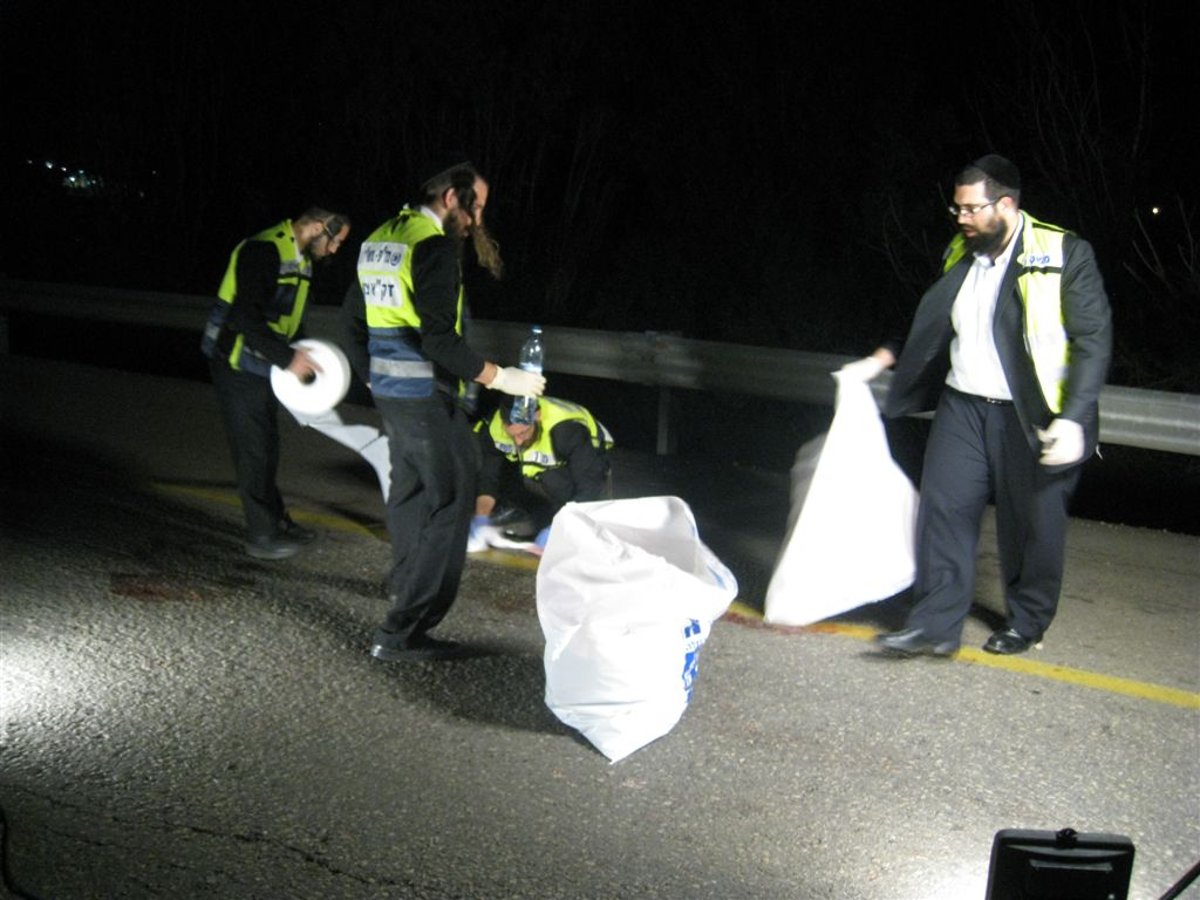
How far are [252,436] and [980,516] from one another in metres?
3.00

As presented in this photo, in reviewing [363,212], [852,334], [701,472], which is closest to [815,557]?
[701,472]

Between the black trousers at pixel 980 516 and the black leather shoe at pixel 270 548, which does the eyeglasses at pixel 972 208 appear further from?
the black leather shoe at pixel 270 548

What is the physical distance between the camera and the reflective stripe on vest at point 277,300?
20.0 ft

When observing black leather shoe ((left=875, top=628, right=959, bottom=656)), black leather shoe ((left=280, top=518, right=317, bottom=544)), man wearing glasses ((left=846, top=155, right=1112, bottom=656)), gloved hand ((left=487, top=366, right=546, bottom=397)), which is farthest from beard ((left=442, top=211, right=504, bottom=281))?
black leather shoe ((left=280, top=518, right=317, bottom=544))

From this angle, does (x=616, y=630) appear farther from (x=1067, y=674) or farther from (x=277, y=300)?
(x=277, y=300)

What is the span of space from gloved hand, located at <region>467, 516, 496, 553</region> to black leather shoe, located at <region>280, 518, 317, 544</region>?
2.34 ft

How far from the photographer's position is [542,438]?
648cm

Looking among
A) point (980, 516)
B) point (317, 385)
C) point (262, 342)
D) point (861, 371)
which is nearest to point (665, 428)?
point (317, 385)

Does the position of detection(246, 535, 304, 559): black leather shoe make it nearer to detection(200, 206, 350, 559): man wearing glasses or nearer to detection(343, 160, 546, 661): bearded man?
detection(200, 206, 350, 559): man wearing glasses

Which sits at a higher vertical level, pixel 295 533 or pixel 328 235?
pixel 328 235

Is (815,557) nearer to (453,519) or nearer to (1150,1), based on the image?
(453,519)

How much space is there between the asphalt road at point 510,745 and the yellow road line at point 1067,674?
0.07 feet

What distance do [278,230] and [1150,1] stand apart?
8938mm

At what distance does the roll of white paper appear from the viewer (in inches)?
246
